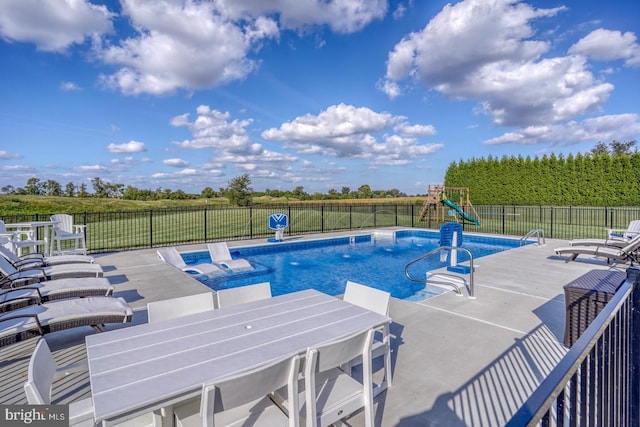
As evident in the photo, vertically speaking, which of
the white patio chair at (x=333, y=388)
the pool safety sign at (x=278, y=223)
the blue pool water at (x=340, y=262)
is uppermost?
the pool safety sign at (x=278, y=223)

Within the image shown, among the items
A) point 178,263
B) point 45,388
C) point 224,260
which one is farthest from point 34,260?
point 45,388

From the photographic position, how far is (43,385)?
63.2 inches

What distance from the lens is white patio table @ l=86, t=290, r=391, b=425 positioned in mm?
1510

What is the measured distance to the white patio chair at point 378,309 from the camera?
8.64 ft

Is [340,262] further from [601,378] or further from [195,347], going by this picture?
[601,378]

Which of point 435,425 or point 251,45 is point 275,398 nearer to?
point 435,425

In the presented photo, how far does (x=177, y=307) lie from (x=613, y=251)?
28.2 feet

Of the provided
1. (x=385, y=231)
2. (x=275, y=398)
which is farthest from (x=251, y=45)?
(x=275, y=398)

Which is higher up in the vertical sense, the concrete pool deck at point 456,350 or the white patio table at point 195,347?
the white patio table at point 195,347

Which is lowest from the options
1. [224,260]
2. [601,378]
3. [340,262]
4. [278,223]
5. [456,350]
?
[340,262]

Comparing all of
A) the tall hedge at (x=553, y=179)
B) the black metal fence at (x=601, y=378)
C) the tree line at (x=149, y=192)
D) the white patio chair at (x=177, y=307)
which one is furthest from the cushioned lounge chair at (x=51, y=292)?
the tall hedge at (x=553, y=179)

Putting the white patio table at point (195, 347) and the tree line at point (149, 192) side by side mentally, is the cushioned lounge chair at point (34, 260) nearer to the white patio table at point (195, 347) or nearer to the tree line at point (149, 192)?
the white patio table at point (195, 347)

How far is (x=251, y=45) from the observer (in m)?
12.6

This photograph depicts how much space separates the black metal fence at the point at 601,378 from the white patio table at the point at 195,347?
4.08 ft
